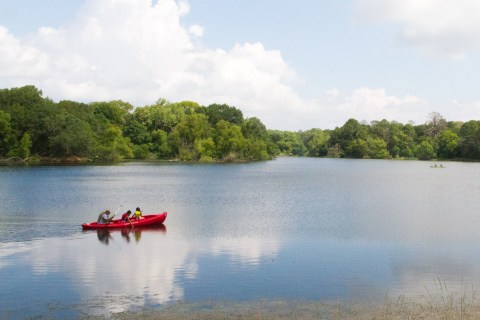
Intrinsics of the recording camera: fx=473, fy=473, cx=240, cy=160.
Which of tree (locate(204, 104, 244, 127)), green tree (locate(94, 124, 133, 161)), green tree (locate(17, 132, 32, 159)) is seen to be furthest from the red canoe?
tree (locate(204, 104, 244, 127))

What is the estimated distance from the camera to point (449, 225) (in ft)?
96.4

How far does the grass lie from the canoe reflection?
37.6ft

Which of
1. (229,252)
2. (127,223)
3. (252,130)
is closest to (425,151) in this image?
(252,130)

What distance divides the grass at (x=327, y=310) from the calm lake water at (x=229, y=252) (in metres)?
0.58

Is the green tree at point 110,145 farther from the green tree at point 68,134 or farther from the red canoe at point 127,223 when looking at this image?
the red canoe at point 127,223

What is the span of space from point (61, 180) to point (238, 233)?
38.3m

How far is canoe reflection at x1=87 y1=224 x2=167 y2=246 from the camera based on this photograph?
80.9 feet

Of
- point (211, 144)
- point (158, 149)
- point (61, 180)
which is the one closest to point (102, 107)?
point (158, 149)

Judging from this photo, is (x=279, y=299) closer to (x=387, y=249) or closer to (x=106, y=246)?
(x=387, y=249)

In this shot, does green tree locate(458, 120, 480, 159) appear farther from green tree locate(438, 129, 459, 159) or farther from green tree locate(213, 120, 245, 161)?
green tree locate(213, 120, 245, 161)

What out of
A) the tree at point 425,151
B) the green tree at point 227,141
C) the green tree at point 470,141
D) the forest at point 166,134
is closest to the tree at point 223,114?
the forest at point 166,134

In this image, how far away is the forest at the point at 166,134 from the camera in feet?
329

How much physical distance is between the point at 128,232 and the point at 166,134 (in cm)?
10640

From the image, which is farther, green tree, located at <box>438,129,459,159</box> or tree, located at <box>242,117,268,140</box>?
green tree, located at <box>438,129,459,159</box>
